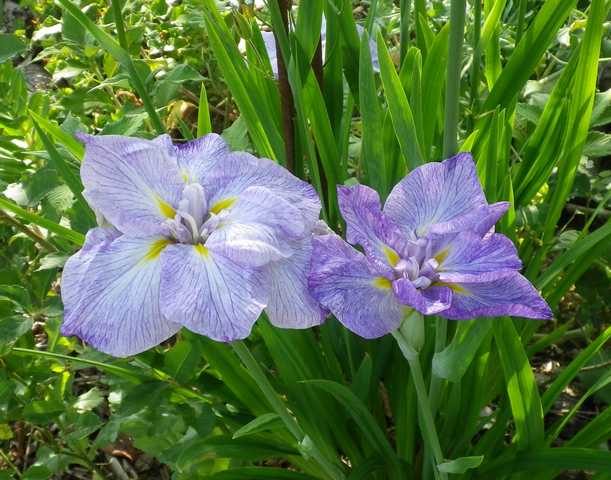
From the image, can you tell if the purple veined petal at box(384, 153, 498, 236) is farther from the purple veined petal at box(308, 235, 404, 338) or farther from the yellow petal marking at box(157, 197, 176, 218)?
the yellow petal marking at box(157, 197, 176, 218)

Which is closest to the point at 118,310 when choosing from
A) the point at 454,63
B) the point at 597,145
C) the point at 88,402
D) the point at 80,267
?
the point at 80,267

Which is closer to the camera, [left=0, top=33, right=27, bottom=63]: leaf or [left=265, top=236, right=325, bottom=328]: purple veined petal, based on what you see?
[left=265, top=236, right=325, bottom=328]: purple veined petal

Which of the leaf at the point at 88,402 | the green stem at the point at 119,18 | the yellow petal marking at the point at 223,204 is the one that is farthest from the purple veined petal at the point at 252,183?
the leaf at the point at 88,402

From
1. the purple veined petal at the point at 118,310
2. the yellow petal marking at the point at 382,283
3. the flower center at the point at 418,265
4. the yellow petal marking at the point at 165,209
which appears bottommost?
the purple veined petal at the point at 118,310

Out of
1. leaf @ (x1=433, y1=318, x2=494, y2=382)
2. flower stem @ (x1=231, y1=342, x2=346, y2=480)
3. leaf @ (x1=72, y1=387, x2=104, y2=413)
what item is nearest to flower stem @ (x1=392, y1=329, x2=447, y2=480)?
leaf @ (x1=433, y1=318, x2=494, y2=382)

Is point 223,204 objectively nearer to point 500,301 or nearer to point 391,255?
point 391,255

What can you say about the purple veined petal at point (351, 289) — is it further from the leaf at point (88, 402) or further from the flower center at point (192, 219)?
the leaf at point (88, 402)
